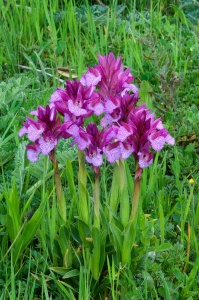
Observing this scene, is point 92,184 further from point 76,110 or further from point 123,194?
point 76,110

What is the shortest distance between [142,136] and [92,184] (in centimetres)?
69

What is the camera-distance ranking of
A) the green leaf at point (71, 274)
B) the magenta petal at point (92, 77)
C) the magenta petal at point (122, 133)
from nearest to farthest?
the magenta petal at point (122, 133) → the magenta petal at point (92, 77) → the green leaf at point (71, 274)

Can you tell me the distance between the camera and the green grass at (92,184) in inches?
83.8

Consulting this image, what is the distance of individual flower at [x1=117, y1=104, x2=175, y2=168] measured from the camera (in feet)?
6.12

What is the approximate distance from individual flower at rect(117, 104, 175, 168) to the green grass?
208 mm

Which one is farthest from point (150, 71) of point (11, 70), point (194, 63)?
point (11, 70)

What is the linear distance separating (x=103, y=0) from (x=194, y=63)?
1.24 m

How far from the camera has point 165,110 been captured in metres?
3.29

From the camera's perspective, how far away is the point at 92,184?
2531mm

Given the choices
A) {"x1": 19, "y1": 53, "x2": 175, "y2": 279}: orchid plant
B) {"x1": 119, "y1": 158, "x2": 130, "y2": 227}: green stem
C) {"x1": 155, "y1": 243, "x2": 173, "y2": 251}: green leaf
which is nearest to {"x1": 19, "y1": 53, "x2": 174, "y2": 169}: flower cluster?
{"x1": 19, "y1": 53, "x2": 175, "y2": 279}: orchid plant

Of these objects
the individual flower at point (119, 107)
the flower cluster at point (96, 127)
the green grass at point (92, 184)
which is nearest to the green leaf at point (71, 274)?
the green grass at point (92, 184)

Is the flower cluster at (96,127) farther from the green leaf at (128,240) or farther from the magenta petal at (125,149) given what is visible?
the green leaf at (128,240)

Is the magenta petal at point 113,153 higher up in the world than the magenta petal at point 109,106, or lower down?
lower down

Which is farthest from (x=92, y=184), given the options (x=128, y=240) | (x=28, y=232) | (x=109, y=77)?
(x=109, y=77)
